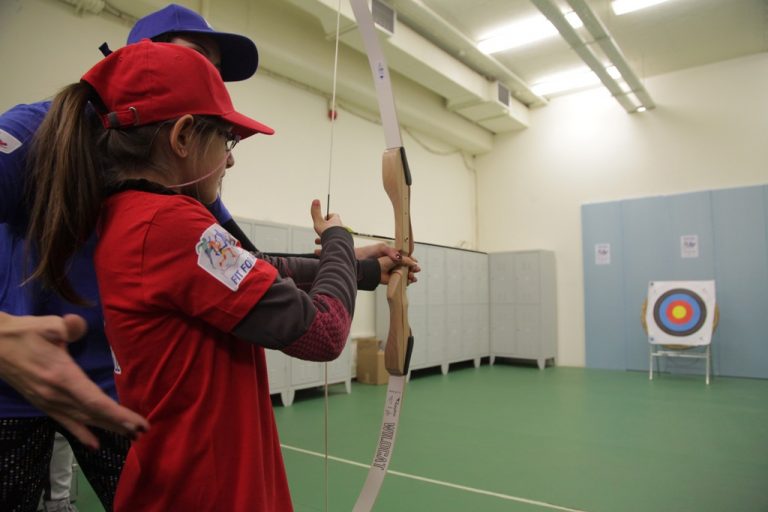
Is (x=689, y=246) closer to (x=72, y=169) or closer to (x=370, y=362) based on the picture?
(x=370, y=362)

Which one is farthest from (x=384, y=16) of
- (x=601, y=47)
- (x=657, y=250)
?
(x=657, y=250)

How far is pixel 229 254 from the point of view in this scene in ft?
1.85

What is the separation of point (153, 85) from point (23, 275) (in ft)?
1.02

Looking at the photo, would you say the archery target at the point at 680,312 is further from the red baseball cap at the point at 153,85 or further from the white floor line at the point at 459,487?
the red baseball cap at the point at 153,85

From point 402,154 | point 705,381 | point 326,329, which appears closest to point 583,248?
point 705,381

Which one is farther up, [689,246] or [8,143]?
[689,246]

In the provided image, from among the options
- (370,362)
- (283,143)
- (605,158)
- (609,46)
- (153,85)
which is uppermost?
(609,46)

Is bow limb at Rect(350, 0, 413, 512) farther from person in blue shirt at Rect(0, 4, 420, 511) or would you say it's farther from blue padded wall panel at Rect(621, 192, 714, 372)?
blue padded wall panel at Rect(621, 192, 714, 372)

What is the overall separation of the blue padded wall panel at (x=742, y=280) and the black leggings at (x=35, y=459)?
558 centimetres

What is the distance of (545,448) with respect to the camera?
271cm

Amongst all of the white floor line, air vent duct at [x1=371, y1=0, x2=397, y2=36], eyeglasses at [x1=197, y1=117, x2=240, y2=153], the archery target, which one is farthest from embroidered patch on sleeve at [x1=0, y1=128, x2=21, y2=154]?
the archery target

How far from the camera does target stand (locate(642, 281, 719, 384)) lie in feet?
15.8

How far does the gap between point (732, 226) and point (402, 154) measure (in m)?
5.13

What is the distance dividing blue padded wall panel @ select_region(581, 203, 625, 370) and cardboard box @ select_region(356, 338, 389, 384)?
252cm
